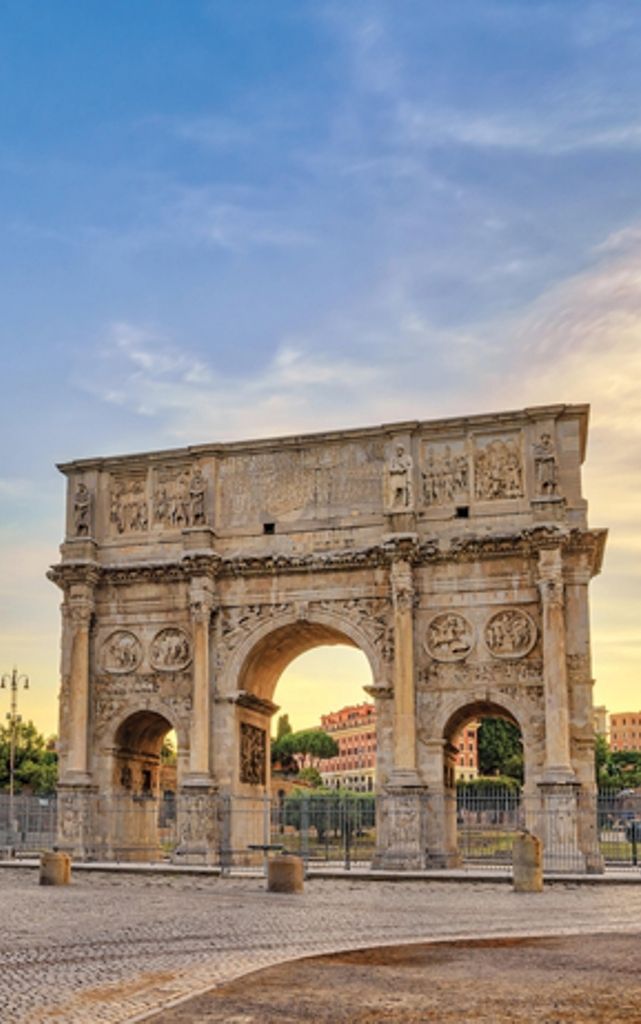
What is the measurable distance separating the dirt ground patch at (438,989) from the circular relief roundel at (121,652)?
2065 centimetres

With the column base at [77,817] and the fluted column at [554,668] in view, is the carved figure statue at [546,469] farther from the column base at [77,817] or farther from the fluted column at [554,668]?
the column base at [77,817]

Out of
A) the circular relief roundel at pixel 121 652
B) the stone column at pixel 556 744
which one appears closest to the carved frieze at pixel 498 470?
the stone column at pixel 556 744

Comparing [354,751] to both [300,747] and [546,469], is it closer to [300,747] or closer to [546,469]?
[300,747]

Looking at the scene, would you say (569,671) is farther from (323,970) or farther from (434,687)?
(323,970)

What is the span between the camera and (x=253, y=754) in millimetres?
31938

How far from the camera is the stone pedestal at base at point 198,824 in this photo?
29.0m

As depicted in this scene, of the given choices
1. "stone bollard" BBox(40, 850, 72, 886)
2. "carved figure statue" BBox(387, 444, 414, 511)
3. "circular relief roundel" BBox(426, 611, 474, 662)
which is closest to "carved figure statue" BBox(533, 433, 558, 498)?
"carved figure statue" BBox(387, 444, 414, 511)

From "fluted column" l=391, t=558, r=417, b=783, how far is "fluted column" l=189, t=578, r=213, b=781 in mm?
4663

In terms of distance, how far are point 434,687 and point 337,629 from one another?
9.08ft

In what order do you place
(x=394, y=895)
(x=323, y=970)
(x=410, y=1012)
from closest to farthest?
(x=410, y=1012), (x=323, y=970), (x=394, y=895)

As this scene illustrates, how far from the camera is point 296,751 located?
11219 cm

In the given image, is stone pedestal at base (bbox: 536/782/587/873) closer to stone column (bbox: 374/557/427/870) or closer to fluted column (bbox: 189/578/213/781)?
stone column (bbox: 374/557/427/870)

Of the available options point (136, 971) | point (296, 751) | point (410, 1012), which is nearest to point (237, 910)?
point (136, 971)

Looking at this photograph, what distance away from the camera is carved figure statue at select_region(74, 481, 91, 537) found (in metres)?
32.4
